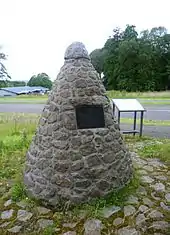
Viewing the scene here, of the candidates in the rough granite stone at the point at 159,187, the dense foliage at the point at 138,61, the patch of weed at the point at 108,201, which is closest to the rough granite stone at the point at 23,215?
the patch of weed at the point at 108,201

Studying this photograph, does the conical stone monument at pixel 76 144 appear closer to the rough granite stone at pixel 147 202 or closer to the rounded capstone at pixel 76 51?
the rounded capstone at pixel 76 51

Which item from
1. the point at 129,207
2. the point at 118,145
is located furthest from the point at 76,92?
the point at 129,207

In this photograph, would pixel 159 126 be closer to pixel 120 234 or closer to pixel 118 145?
pixel 118 145

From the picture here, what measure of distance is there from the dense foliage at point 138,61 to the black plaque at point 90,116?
33.9 m

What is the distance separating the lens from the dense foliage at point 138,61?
37656mm

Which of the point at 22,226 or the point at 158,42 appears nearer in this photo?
the point at 22,226

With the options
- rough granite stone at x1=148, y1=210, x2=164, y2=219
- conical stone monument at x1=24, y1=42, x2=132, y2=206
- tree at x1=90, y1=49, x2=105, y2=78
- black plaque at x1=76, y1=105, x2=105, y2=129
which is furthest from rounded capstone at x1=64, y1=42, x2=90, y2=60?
tree at x1=90, y1=49, x2=105, y2=78

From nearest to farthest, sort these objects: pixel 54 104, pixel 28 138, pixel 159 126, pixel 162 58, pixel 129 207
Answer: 1. pixel 129 207
2. pixel 54 104
3. pixel 28 138
4. pixel 159 126
5. pixel 162 58

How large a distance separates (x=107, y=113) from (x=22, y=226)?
2058 mm

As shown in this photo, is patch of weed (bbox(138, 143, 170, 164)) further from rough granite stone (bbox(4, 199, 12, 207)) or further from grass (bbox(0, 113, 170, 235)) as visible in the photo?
rough granite stone (bbox(4, 199, 12, 207))

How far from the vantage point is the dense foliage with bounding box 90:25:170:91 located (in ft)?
124

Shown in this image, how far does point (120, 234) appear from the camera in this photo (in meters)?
3.52

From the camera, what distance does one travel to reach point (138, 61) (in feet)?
125

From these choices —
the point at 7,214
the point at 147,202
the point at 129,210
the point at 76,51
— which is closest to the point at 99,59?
the point at 76,51
